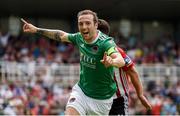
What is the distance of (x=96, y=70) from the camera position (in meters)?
7.22

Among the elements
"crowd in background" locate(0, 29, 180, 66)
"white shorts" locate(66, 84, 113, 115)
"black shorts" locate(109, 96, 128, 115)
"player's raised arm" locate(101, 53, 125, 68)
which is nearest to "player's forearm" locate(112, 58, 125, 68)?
→ "player's raised arm" locate(101, 53, 125, 68)

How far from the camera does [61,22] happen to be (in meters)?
26.2

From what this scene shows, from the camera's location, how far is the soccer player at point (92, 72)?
23.2ft

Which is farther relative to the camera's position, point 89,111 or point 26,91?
point 26,91

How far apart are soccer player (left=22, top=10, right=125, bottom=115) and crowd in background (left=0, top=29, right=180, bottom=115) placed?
5260mm

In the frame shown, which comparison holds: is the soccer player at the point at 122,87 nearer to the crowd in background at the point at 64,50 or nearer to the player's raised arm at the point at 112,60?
the player's raised arm at the point at 112,60

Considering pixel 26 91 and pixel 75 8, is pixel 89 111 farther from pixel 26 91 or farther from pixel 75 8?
pixel 75 8

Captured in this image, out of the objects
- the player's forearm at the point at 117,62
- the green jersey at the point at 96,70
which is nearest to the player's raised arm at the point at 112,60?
the player's forearm at the point at 117,62

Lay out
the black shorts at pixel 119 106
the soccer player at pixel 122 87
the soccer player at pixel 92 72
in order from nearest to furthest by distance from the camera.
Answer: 1. the soccer player at pixel 92 72
2. the soccer player at pixel 122 87
3. the black shorts at pixel 119 106

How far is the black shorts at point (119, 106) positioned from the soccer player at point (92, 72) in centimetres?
19

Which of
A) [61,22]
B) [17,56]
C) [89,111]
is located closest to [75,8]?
[61,22]

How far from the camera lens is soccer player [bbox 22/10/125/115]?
7.09 m

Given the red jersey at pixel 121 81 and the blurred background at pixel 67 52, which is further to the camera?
the blurred background at pixel 67 52

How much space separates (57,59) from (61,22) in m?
5.80
